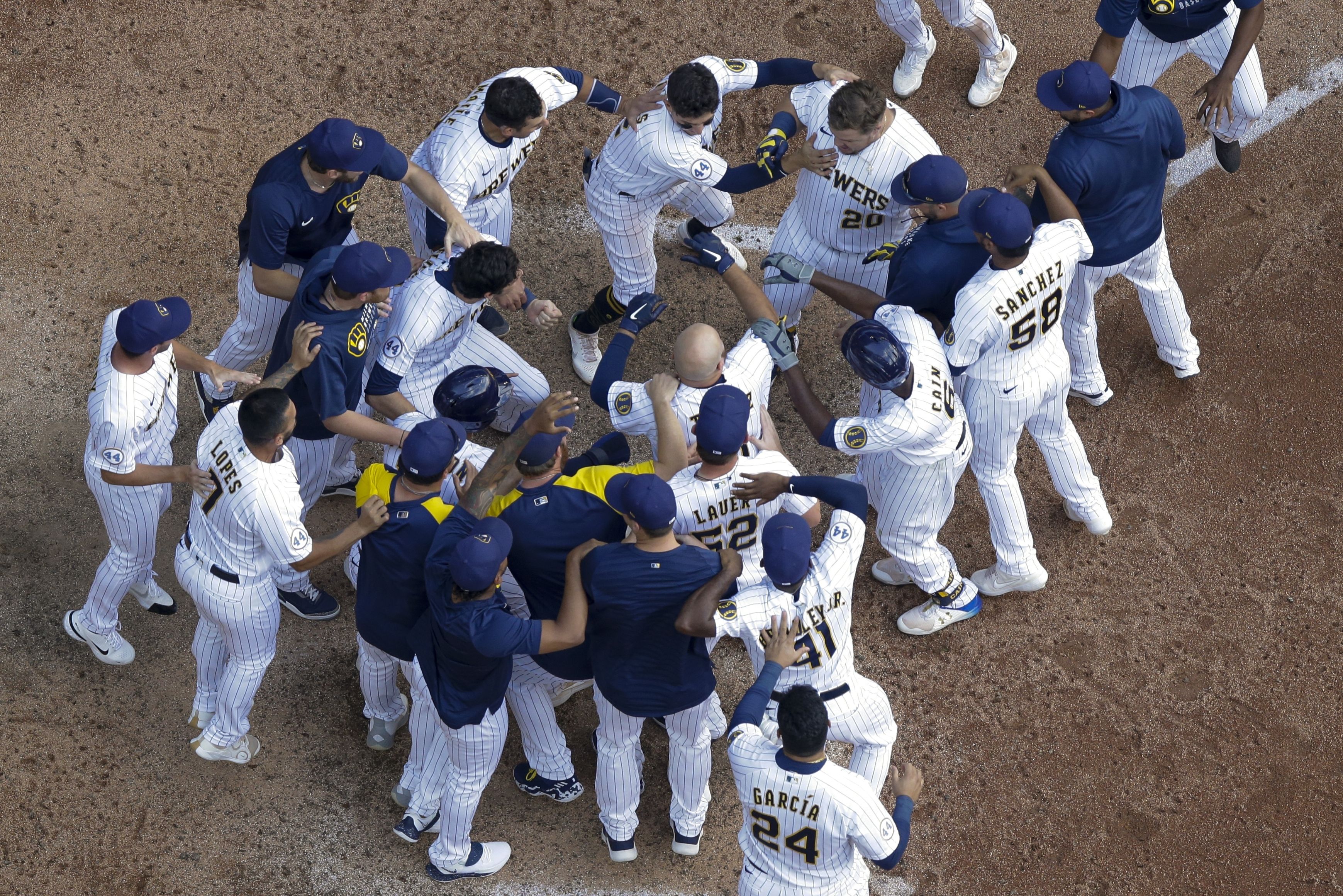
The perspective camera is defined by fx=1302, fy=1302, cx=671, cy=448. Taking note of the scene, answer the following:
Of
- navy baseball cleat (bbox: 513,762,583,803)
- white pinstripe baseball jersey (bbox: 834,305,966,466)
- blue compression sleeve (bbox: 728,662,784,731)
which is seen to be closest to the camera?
blue compression sleeve (bbox: 728,662,784,731)

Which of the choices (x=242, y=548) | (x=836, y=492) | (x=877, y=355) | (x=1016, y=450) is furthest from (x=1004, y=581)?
(x=242, y=548)

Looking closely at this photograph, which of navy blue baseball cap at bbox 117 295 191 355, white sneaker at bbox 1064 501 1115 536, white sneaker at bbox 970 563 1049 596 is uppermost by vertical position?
navy blue baseball cap at bbox 117 295 191 355

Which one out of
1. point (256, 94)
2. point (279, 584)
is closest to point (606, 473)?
point (279, 584)

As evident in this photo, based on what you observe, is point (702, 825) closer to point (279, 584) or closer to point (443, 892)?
point (443, 892)

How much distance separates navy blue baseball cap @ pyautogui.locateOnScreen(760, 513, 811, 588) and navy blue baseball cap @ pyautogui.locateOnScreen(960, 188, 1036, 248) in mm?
1796

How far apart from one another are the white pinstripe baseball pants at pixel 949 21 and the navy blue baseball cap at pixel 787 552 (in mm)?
4589

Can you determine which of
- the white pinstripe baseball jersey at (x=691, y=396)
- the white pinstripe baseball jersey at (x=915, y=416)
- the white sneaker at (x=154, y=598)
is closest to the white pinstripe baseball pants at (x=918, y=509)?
the white pinstripe baseball jersey at (x=915, y=416)

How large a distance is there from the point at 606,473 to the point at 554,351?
2.50 m

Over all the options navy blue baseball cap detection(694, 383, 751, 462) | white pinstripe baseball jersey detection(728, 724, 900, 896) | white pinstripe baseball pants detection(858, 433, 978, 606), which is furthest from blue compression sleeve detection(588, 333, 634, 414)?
white pinstripe baseball jersey detection(728, 724, 900, 896)

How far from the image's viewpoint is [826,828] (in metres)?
4.98

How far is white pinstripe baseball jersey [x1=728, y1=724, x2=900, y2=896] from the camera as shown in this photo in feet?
16.2

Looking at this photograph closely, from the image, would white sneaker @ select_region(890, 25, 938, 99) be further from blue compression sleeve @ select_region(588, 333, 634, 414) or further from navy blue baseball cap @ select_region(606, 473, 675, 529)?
navy blue baseball cap @ select_region(606, 473, 675, 529)

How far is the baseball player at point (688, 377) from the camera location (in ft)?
19.2

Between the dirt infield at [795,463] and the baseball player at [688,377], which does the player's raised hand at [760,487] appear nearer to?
the baseball player at [688,377]
